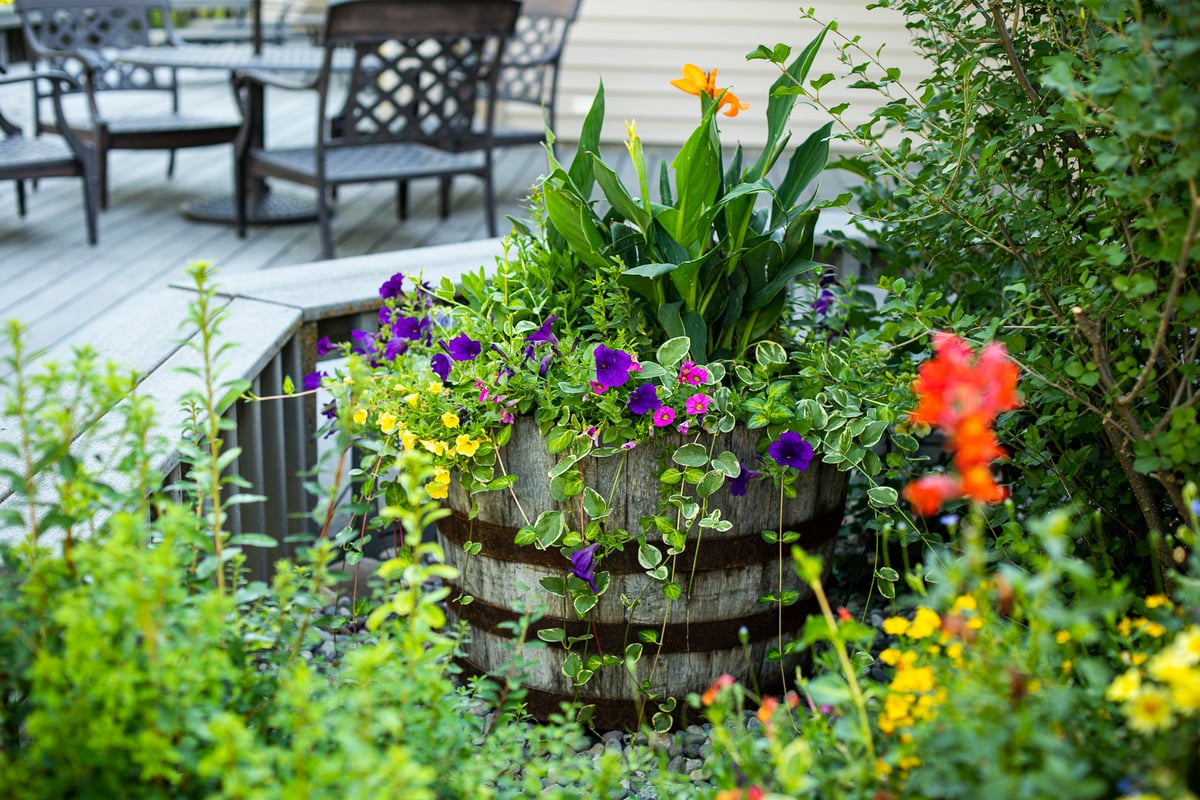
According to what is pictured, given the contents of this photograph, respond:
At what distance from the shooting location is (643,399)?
1460 millimetres

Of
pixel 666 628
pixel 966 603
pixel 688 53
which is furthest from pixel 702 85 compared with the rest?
pixel 688 53

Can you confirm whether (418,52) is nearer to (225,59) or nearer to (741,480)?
(225,59)

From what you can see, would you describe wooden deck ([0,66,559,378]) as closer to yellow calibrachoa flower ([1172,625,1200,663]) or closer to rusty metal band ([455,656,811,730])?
rusty metal band ([455,656,811,730])

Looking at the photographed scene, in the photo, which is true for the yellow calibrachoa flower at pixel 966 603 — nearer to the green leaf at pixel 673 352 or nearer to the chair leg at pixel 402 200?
the green leaf at pixel 673 352

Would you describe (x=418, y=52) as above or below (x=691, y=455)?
above

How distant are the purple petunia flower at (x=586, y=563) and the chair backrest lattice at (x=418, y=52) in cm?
273

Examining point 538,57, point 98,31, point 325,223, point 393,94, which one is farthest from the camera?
point 538,57

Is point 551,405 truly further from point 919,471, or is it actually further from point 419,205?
point 419,205

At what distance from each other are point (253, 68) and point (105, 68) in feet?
3.24

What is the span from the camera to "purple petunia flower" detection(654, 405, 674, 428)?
1.46 meters

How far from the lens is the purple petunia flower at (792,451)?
1.46 meters

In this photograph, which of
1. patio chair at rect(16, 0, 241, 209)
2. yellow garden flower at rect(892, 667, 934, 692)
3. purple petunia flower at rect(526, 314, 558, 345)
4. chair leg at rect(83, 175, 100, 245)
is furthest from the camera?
patio chair at rect(16, 0, 241, 209)

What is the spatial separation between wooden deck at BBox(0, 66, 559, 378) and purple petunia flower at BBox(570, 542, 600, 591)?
116cm

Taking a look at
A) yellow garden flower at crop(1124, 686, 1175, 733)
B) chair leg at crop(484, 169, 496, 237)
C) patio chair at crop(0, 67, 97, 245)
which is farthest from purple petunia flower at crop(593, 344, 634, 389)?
patio chair at crop(0, 67, 97, 245)
